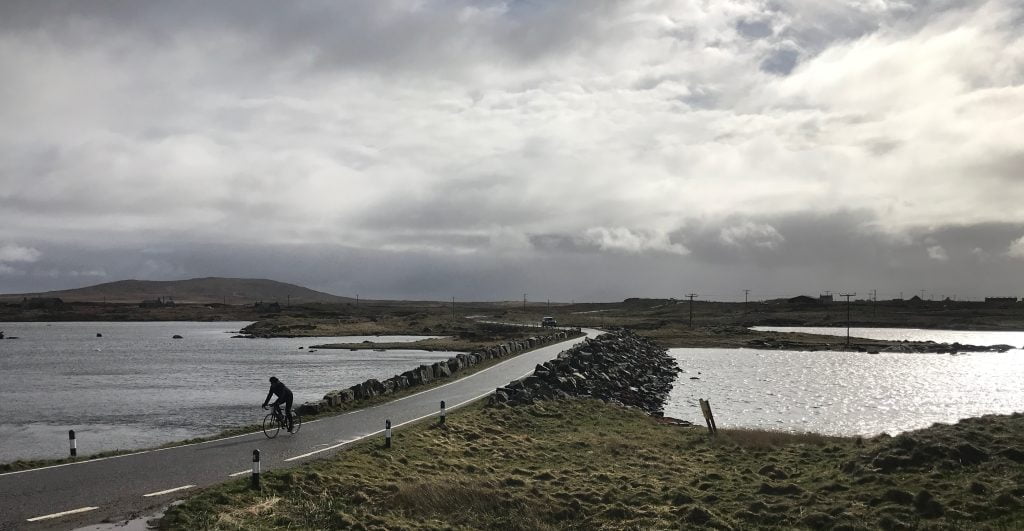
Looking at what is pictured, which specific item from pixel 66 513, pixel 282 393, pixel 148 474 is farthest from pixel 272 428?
pixel 66 513

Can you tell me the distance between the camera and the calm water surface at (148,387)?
1219 inches

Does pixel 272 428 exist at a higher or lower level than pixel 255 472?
lower

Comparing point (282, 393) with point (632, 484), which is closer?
point (632, 484)

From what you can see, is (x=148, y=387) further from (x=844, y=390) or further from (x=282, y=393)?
(x=844, y=390)

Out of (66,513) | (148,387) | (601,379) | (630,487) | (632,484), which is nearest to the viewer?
(66,513)

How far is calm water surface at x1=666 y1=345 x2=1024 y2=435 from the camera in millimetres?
43031

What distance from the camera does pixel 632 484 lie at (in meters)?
20.9

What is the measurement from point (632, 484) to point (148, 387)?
41375 millimetres

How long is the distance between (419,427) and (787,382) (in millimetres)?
44592

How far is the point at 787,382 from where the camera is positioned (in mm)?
62281

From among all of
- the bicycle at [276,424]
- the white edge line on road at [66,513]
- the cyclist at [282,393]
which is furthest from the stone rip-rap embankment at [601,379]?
the white edge line on road at [66,513]

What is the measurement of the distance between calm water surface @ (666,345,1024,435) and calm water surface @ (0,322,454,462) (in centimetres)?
2497

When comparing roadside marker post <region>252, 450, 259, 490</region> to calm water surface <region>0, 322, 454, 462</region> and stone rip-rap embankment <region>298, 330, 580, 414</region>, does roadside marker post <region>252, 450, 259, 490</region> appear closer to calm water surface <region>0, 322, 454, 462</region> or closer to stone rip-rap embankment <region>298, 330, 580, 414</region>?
stone rip-rap embankment <region>298, 330, 580, 414</region>

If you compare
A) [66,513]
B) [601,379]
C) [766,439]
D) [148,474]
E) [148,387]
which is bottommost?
[148,387]
